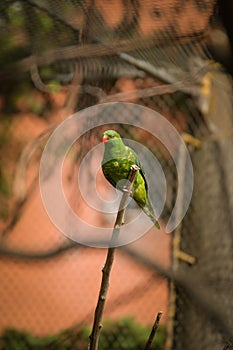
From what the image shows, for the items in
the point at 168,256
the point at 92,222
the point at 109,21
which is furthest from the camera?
the point at 168,256

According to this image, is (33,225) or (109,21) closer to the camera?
(109,21)

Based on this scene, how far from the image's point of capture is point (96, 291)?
46.8 inches

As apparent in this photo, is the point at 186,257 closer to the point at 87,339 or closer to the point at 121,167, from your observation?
the point at 87,339

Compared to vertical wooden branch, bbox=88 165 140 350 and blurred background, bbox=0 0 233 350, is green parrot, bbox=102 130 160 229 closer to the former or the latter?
vertical wooden branch, bbox=88 165 140 350

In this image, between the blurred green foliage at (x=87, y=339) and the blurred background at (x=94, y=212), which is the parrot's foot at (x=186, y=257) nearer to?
the blurred background at (x=94, y=212)

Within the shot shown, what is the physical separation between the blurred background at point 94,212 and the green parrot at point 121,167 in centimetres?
31

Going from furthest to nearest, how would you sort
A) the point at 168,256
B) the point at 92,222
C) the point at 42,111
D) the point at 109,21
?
the point at 42,111, the point at 168,256, the point at 92,222, the point at 109,21

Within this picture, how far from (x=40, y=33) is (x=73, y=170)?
0.85 feet

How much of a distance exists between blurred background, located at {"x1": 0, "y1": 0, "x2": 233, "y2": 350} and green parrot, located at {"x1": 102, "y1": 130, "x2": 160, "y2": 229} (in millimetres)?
313

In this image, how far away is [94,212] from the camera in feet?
2.95

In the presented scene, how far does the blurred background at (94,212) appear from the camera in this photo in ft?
2.99

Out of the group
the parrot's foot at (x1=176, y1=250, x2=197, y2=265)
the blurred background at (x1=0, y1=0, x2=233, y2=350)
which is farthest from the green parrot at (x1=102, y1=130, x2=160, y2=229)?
the parrot's foot at (x1=176, y1=250, x2=197, y2=265)

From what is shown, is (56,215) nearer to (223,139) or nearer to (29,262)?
(29,262)

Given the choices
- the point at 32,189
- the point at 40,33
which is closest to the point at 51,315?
the point at 32,189
